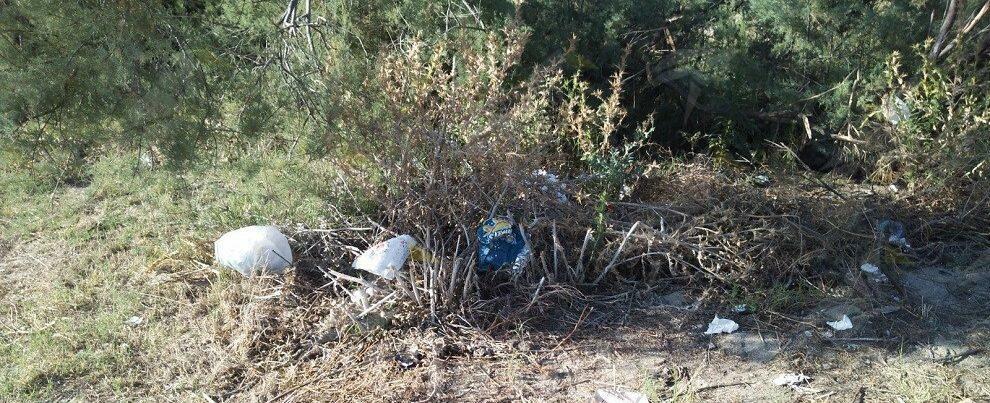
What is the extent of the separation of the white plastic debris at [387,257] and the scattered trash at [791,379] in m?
1.60

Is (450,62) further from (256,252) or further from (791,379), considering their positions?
(791,379)

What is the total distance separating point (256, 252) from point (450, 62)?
167 centimetres

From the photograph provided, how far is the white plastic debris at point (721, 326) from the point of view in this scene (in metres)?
3.46

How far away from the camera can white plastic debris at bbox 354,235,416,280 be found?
346 centimetres

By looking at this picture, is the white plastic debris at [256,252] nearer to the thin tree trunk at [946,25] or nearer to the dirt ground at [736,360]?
the dirt ground at [736,360]

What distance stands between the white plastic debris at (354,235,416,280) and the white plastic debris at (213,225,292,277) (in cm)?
35

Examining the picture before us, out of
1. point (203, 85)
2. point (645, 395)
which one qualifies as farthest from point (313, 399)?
point (203, 85)

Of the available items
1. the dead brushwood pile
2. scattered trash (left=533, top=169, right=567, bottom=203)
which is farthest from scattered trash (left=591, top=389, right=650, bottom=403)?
scattered trash (left=533, top=169, right=567, bottom=203)

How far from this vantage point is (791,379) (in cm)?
313

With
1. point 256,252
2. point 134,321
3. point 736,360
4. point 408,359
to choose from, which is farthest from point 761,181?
point 134,321

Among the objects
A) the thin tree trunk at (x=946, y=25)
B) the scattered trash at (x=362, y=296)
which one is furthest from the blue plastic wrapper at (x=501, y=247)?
the thin tree trunk at (x=946, y=25)

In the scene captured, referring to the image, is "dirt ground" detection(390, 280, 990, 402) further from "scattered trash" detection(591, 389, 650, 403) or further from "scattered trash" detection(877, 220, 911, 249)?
"scattered trash" detection(877, 220, 911, 249)

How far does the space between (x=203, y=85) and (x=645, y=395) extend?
2330 mm

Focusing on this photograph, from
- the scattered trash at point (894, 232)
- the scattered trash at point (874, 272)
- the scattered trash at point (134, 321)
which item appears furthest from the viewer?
the scattered trash at point (894, 232)
